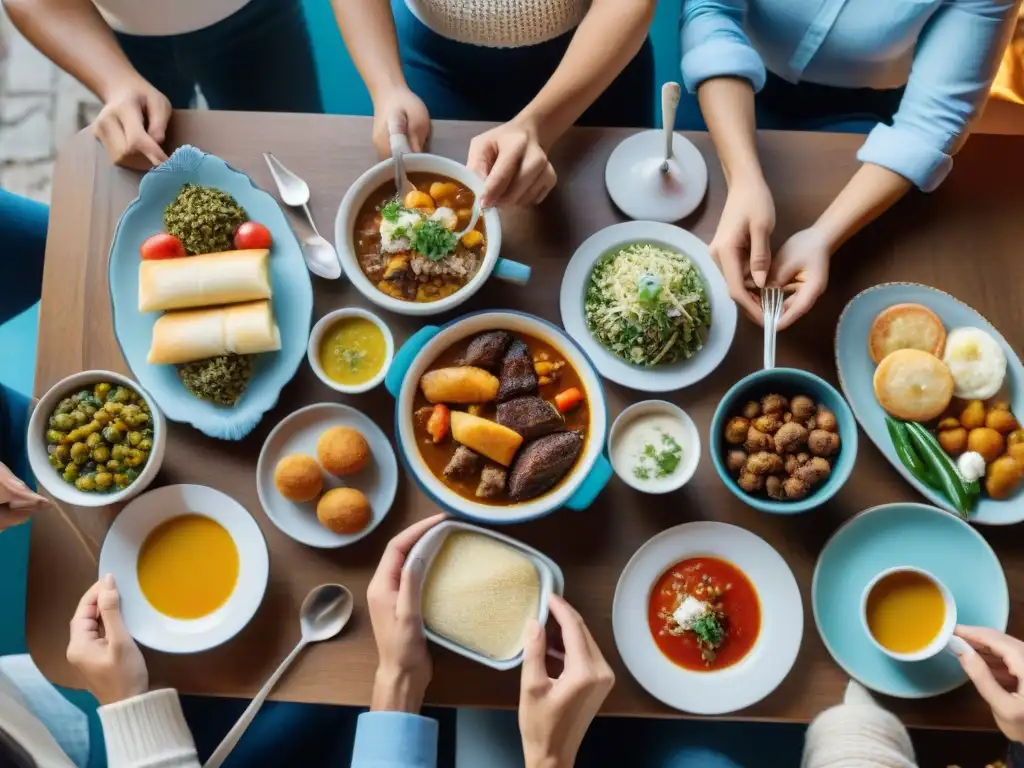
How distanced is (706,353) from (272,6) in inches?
60.6

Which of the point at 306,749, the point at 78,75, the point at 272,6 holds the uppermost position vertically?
the point at 272,6

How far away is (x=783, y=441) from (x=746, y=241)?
0.44 metres

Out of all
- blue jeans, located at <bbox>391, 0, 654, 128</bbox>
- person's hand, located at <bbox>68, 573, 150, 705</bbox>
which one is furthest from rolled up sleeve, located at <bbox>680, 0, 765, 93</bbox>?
person's hand, located at <bbox>68, 573, 150, 705</bbox>

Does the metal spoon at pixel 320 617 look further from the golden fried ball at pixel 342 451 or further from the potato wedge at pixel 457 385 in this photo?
the potato wedge at pixel 457 385

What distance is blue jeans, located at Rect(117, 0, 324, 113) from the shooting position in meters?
2.04

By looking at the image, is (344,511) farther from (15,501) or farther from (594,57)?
(594,57)

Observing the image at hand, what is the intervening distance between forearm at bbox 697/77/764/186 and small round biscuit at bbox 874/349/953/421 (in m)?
0.49

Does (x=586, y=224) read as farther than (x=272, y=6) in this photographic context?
No

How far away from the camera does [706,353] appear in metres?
1.57

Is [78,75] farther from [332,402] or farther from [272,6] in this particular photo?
[332,402]

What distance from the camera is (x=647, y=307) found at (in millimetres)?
1503

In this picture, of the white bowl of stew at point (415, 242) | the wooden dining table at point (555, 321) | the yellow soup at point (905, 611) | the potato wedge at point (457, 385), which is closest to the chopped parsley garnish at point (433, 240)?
the white bowl of stew at point (415, 242)

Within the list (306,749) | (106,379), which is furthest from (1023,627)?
(106,379)

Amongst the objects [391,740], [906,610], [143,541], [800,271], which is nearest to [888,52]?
[800,271]
